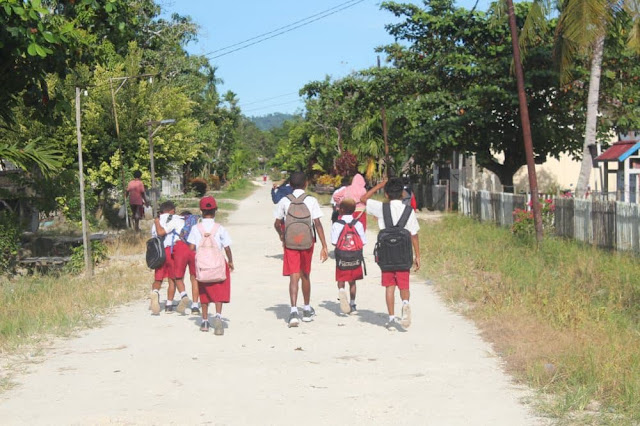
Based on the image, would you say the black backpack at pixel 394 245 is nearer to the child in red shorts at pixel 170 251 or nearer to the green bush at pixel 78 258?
the child in red shorts at pixel 170 251

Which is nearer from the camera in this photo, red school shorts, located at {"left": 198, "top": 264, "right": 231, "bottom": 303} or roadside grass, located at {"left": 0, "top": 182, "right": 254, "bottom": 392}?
roadside grass, located at {"left": 0, "top": 182, "right": 254, "bottom": 392}

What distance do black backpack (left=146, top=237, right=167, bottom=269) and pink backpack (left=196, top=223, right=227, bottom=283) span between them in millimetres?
1428

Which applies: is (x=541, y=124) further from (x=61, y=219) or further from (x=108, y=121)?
(x=61, y=219)

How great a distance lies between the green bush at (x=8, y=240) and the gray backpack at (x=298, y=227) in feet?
27.6

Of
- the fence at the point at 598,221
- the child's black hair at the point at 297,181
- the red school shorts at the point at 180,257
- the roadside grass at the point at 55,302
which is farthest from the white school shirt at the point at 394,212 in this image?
the fence at the point at 598,221

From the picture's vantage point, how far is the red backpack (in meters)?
10.3

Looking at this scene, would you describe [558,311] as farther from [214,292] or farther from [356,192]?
[356,192]

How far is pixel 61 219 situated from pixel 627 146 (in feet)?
60.7

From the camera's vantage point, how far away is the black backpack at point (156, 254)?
10.7m

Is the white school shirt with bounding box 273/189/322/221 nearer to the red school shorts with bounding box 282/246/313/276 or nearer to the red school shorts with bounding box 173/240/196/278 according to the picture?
the red school shorts with bounding box 282/246/313/276

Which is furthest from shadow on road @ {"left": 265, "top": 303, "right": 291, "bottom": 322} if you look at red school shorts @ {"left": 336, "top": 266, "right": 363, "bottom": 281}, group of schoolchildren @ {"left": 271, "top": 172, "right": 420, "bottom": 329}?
red school shorts @ {"left": 336, "top": 266, "right": 363, "bottom": 281}

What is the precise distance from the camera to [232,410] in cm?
613

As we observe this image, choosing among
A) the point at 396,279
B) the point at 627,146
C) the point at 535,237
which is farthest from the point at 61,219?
the point at 396,279

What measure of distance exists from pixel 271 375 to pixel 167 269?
401 cm
